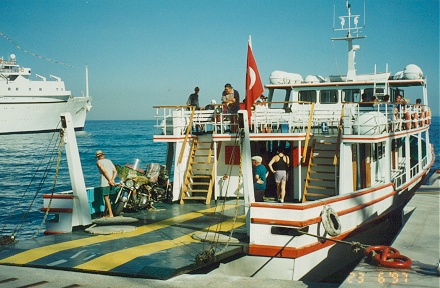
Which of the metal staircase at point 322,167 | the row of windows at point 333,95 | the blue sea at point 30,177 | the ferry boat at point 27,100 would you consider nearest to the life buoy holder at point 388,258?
the metal staircase at point 322,167

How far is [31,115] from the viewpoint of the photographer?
312 feet

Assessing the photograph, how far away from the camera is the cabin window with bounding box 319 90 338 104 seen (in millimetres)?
18188

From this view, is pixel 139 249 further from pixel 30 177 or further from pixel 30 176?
pixel 30 176

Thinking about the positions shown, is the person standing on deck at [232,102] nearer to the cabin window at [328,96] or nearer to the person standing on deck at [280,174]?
the person standing on deck at [280,174]

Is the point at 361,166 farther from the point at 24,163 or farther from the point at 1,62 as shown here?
the point at 1,62

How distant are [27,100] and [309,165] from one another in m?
88.1

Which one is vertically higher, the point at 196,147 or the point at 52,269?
the point at 196,147

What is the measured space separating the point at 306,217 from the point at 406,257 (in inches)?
76.9

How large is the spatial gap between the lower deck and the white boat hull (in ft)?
288

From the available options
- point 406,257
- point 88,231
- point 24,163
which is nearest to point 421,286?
point 406,257

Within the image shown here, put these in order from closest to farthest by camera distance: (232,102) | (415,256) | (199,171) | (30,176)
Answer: (415,256) → (232,102) → (199,171) → (30,176)

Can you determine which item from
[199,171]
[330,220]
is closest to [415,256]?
[330,220]

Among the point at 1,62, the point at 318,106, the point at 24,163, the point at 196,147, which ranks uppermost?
the point at 1,62

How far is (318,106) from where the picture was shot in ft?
59.6
